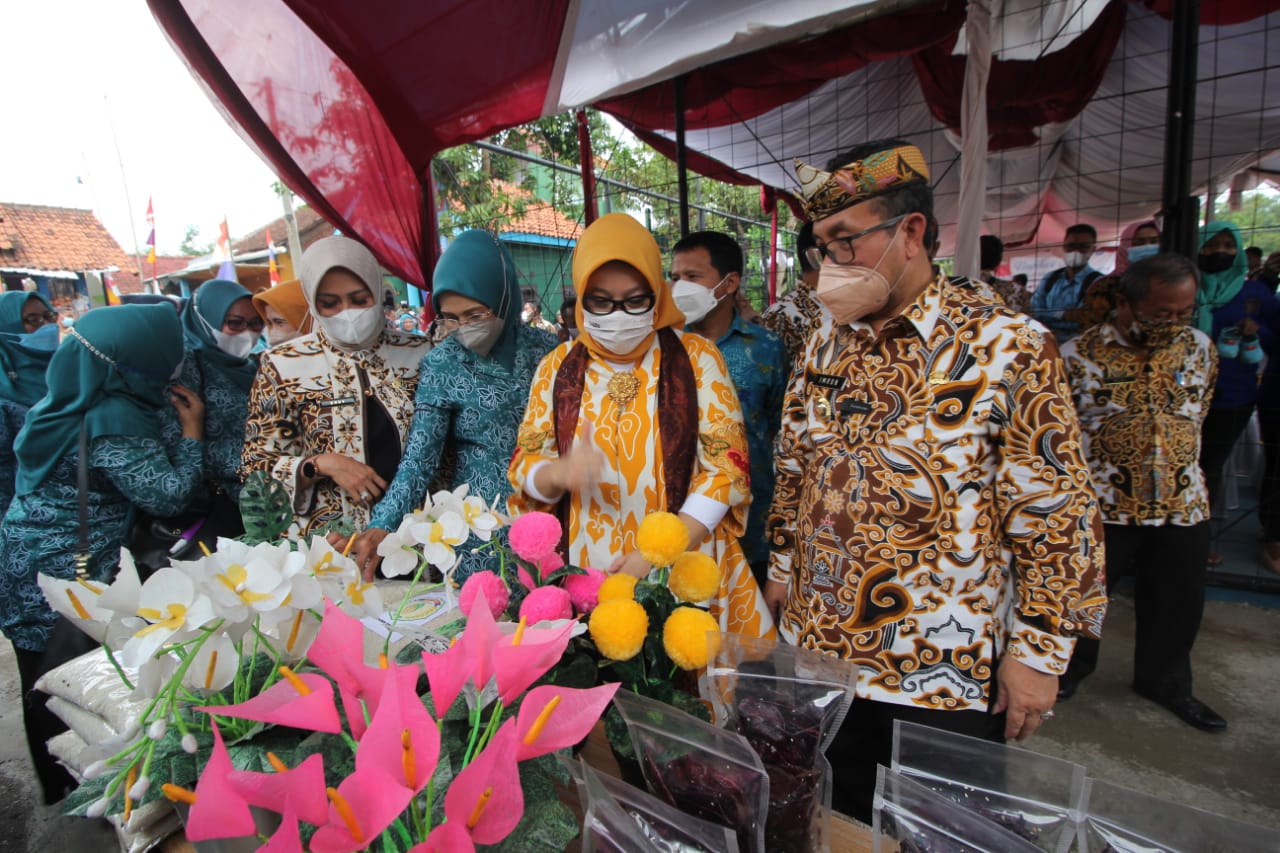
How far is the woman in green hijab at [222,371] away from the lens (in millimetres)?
2287

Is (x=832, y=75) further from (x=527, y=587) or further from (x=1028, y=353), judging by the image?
(x=527, y=587)

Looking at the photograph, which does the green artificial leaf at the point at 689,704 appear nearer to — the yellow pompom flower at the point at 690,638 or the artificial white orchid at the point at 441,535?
the yellow pompom flower at the point at 690,638

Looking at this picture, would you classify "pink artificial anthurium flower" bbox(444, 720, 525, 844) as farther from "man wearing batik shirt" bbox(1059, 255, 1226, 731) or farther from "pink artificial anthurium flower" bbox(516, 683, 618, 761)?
"man wearing batik shirt" bbox(1059, 255, 1226, 731)

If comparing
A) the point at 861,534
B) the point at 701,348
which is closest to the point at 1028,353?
the point at 861,534

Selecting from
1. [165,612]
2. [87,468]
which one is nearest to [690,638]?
[165,612]

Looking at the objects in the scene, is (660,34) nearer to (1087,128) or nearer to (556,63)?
(556,63)

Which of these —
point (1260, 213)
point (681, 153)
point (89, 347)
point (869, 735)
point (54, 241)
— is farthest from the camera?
point (54, 241)

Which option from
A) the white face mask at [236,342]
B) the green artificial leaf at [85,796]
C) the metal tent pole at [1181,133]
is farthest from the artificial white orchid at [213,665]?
the metal tent pole at [1181,133]

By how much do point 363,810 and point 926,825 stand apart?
19.7 inches

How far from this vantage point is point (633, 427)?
1459 mm

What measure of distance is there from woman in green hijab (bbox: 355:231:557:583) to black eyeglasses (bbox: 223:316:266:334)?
1.51 meters

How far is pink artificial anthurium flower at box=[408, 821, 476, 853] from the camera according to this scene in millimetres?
506

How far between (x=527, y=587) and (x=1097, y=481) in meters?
2.56

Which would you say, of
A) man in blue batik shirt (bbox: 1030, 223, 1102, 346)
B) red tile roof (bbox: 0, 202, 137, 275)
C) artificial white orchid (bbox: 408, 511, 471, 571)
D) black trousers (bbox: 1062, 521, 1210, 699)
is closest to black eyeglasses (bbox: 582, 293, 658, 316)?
artificial white orchid (bbox: 408, 511, 471, 571)
